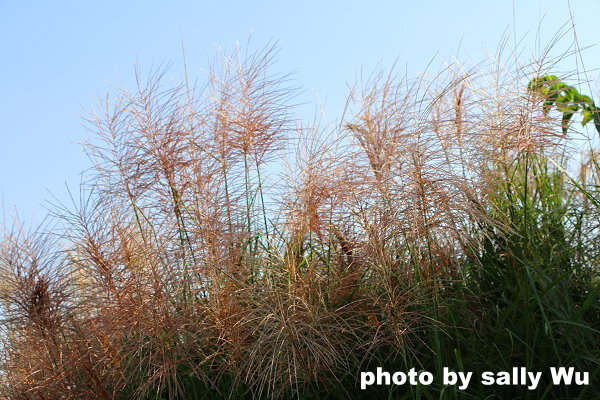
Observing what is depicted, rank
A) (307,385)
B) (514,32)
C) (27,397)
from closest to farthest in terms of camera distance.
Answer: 1. (307,385)
2. (514,32)
3. (27,397)

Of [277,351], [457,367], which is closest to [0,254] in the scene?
[277,351]

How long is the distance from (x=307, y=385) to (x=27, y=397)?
1.51 m

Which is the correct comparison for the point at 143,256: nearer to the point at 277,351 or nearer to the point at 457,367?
the point at 277,351

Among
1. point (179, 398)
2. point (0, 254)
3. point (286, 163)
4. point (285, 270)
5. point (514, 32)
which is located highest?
point (514, 32)

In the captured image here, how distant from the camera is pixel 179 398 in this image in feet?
8.98

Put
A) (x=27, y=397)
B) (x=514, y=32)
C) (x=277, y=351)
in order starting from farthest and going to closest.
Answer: (x=27, y=397) → (x=514, y=32) → (x=277, y=351)

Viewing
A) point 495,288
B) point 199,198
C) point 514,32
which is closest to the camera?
point 495,288

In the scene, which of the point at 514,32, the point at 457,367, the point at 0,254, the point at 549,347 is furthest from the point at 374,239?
the point at 0,254

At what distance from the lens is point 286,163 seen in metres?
2.91

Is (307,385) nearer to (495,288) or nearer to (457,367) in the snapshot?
(457,367)

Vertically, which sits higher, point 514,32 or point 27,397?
point 514,32

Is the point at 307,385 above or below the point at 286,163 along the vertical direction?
below

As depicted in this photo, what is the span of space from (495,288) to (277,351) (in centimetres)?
89

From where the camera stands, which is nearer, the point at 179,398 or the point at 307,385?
the point at 307,385
